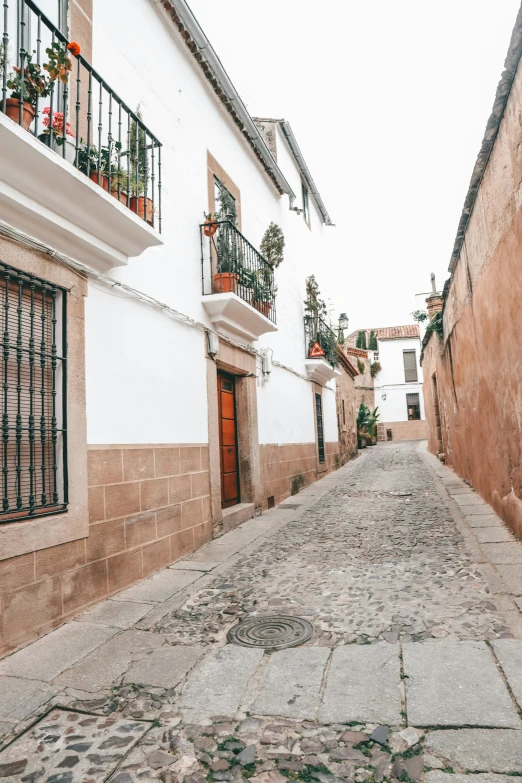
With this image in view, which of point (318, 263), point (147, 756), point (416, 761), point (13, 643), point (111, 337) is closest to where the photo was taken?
point (416, 761)

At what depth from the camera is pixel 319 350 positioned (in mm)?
11195

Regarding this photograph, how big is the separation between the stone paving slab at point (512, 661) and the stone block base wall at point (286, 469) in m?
5.36

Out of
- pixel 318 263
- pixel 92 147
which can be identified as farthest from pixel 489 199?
pixel 318 263

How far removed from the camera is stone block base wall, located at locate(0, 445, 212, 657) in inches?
122

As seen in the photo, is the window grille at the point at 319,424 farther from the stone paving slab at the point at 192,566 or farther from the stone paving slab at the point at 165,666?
the stone paving slab at the point at 165,666

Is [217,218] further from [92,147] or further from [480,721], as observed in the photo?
[480,721]

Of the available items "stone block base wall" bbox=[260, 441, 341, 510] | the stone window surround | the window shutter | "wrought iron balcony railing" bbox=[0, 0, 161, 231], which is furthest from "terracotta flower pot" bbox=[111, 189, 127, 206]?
the window shutter

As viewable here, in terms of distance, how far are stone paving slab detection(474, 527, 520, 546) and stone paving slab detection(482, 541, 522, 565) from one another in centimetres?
12

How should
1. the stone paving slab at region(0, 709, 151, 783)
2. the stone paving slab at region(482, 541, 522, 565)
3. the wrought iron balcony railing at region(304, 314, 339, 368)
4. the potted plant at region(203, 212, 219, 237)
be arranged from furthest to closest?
1. the wrought iron balcony railing at region(304, 314, 339, 368)
2. the potted plant at region(203, 212, 219, 237)
3. the stone paving slab at region(482, 541, 522, 565)
4. the stone paving slab at region(0, 709, 151, 783)

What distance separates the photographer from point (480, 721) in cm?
202

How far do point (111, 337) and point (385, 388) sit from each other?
2889cm

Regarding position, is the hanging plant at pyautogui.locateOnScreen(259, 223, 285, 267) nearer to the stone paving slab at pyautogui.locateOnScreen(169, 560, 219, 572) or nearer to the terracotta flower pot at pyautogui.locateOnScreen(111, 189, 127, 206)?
the terracotta flower pot at pyautogui.locateOnScreen(111, 189, 127, 206)

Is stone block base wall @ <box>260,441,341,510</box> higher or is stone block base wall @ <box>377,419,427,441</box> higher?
stone block base wall @ <box>377,419,427,441</box>

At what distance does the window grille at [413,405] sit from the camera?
31.1 metres
